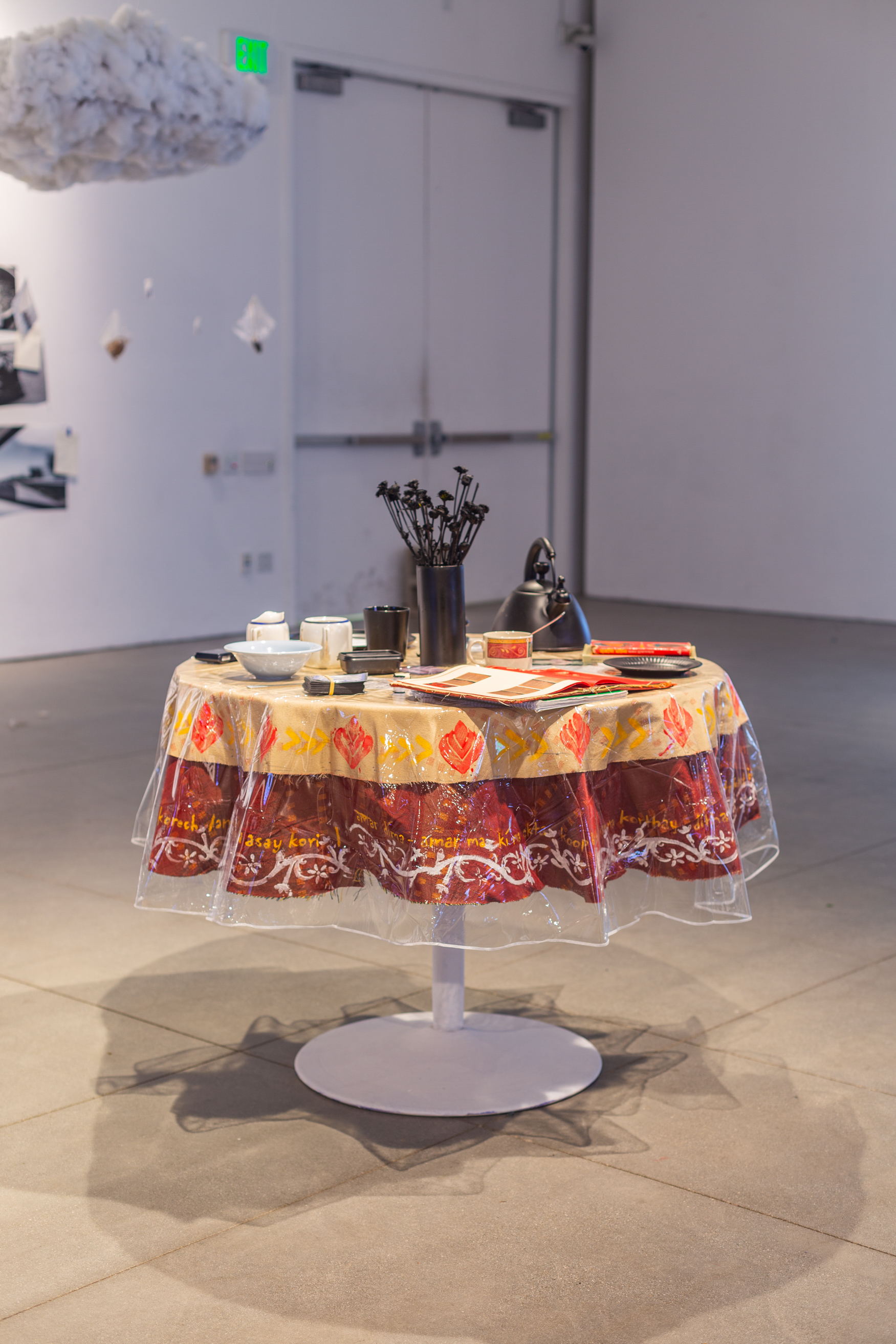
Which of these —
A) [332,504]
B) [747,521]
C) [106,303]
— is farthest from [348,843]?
[747,521]

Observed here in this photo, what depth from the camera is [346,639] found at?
9.04ft

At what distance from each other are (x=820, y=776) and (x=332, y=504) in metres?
4.66

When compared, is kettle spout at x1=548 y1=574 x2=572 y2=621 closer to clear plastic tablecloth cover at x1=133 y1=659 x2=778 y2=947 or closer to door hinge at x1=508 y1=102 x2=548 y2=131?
clear plastic tablecloth cover at x1=133 y1=659 x2=778 y2=947

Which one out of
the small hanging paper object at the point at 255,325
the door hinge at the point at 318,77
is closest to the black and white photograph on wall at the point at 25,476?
the small hanging paper object at the point at 255,325

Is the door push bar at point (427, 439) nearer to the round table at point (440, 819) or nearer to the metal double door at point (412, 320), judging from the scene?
the metal double door at point (412, 320)

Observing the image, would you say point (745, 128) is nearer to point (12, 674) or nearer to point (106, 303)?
point (106, 303)

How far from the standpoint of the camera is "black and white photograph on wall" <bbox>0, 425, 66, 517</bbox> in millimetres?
7453

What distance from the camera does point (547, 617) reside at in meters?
2.87

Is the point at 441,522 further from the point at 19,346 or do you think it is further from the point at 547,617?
the point at 19,346

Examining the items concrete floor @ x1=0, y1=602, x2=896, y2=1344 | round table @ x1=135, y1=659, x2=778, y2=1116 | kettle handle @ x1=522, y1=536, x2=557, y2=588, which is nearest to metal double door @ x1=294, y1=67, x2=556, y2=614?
concrete floor @ x1=0, y1=602, x2=896, y2=1344

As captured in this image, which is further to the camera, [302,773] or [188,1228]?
[302,773]

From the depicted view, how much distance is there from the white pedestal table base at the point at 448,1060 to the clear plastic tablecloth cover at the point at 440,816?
0.36 metres

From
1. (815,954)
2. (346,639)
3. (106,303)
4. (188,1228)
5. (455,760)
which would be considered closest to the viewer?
(188,1228)

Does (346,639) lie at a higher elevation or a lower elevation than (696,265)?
lower
